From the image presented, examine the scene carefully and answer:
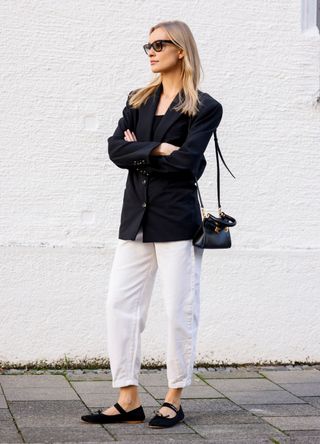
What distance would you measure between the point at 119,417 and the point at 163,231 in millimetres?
942

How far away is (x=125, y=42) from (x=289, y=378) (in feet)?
7.78

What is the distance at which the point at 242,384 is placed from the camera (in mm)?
6027

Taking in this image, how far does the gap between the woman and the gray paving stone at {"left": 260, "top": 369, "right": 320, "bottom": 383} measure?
1400mm

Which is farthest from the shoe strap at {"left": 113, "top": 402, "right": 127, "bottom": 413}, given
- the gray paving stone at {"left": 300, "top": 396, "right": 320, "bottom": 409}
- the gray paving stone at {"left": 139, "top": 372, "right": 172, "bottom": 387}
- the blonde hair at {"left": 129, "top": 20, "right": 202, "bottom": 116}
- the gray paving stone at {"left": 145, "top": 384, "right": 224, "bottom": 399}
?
the blonde hair at {"left": 129, "top": 20, "right": 202, "bottom": 116}

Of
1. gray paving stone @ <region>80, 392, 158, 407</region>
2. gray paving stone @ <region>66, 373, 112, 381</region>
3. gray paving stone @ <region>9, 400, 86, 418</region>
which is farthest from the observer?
gray paving stone @ <region>66, 373, 112, 381</region>

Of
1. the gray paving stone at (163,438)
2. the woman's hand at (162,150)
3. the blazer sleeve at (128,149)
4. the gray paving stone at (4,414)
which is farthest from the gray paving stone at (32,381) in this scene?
the woman's hand at (162,150)

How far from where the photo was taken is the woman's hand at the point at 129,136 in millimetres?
4941

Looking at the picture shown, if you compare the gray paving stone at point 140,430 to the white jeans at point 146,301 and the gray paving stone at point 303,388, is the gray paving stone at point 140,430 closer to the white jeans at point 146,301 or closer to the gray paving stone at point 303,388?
the white jeans at point 146,301

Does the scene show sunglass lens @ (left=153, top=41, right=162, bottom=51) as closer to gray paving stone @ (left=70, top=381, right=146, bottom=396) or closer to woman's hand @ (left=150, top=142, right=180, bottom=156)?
woman's hand @ (left=150, top=142, right=180, bottom=156)

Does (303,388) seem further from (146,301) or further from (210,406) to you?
(146,301)

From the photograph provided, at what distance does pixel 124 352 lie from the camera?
16.1 ft

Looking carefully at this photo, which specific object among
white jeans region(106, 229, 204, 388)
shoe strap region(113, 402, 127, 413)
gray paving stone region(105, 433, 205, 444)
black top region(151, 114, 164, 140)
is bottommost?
gray paving stone region(105, 433, 205, 444)

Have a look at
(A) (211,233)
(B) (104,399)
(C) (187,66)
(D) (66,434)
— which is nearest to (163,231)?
(A) (211,233)

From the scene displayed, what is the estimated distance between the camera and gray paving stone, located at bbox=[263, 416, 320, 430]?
488 cm
